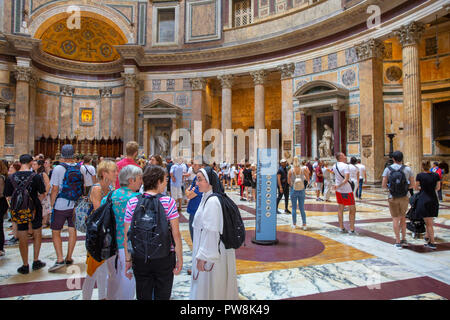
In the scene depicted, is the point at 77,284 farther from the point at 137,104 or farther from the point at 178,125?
the point at 137,104

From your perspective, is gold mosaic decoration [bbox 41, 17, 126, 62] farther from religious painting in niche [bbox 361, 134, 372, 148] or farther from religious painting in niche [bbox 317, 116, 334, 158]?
religious painting in niche [bbox 361, 134, 372, 148]

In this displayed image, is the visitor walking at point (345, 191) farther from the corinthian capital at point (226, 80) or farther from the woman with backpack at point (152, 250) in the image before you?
the corinthian capital at point (226, 80)

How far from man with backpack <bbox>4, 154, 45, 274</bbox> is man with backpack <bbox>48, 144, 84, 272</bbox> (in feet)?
0.83

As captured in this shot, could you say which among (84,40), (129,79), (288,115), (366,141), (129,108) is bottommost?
(366,141)

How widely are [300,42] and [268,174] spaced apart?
596 inches

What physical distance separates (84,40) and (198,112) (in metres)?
11.2

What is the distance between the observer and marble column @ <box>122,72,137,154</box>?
Result: 69.1ft

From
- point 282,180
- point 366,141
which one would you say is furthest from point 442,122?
point 282,180

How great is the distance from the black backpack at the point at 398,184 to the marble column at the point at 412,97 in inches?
344

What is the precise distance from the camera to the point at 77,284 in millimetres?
3768

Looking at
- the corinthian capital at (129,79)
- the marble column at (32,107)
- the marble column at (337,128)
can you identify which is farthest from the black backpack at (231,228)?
the marble column at (32,107)

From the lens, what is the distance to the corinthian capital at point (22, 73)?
19.0 meters

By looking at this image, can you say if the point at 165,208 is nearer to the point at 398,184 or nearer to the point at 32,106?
the point at 398,184

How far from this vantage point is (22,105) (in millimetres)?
19078
